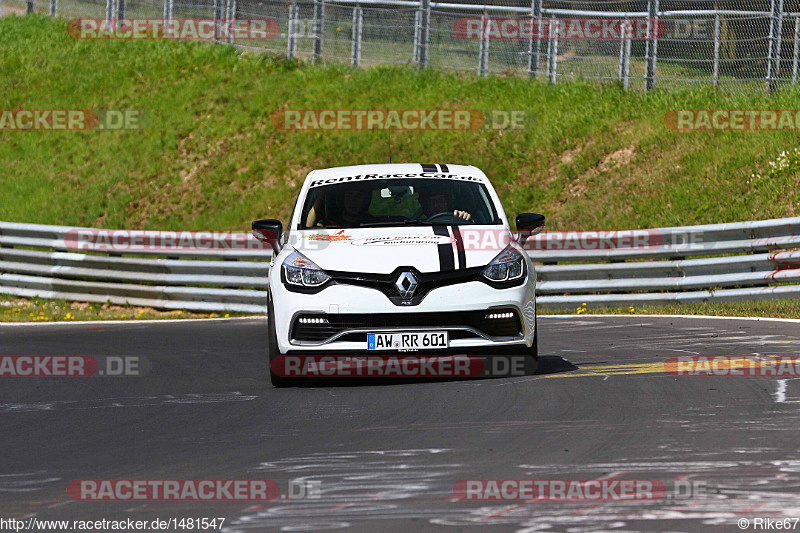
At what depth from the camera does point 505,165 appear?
21906mm

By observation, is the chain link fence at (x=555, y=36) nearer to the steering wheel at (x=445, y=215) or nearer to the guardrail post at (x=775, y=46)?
the guardrail post at (x=775, y=46)

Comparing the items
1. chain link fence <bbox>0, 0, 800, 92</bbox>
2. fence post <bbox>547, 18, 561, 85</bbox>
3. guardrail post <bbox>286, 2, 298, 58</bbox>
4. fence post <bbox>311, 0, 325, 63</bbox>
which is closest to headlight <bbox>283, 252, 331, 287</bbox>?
chain link fence <bbox>0, 0, 800, 92</bbox>

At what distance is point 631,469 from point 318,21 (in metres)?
23.0

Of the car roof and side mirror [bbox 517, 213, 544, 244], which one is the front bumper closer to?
side mirror [bbox 517, 213, 544, 244]

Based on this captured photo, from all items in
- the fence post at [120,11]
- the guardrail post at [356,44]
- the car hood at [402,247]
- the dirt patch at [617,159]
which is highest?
the fence post at [120,11]

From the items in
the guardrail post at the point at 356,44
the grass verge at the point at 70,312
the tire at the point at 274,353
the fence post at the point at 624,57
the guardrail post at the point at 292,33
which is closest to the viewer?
the tire at the point at 274,353

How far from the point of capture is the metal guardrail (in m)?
14.5

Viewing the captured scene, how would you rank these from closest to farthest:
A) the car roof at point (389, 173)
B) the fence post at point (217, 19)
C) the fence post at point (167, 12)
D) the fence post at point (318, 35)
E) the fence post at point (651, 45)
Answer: the car roof at point (389, 173) → the fence post at point (651, 45) → the fence post at point (318, 35) → the fence post at point (217, 19) → the fence post at point (167, 12)

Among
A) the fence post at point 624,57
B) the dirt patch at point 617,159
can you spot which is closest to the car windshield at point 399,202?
the dirt patch at point 617,159

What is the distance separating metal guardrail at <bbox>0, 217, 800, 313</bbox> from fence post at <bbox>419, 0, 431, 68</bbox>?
9.47 metres

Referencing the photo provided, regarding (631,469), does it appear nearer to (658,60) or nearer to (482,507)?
(482,507)

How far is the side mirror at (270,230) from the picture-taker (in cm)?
962

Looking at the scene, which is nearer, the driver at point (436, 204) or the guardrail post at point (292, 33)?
the driver at point (436, 204)

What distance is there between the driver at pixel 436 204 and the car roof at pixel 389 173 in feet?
0.88
